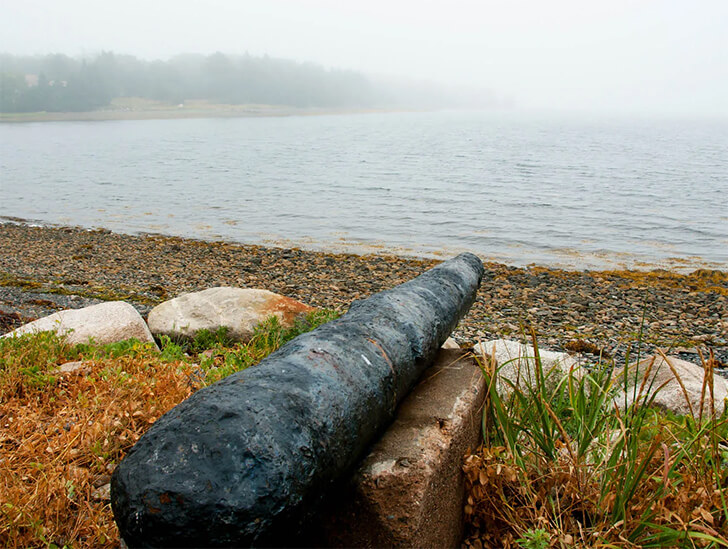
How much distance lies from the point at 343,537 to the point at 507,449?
1.24 meters

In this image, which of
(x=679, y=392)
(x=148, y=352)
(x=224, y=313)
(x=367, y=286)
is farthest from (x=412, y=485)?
(x=367, y=286)

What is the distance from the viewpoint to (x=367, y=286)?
43.4ft

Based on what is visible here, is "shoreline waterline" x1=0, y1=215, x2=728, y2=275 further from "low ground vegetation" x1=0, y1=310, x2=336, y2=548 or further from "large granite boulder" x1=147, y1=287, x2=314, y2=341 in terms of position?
"low ground vegetation" x1=0, y1=310, x2=336, y2=548

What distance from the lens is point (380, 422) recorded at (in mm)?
2793

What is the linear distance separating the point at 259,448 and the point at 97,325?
16.7 ft

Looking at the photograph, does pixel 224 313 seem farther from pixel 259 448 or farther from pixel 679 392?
pixel 259 448

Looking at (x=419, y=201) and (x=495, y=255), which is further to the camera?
(x=419, y=201)

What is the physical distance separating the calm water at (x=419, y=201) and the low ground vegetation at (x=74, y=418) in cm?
1329

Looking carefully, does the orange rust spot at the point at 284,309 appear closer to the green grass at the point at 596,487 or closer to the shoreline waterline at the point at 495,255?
the green grass at the point at 596,487

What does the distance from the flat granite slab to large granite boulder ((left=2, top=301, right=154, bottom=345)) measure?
413 centimetres

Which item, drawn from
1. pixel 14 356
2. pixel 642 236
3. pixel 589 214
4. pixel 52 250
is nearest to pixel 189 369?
pixel 14 356

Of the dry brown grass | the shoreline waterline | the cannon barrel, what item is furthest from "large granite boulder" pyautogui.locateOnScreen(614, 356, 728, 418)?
the shoreline waterline

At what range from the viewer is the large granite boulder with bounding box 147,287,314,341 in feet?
23.0

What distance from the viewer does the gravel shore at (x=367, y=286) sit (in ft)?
32.6
